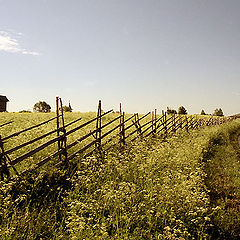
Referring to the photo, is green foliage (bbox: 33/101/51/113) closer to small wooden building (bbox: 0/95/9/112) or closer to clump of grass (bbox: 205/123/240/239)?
small wooden building (bbox: 0/95/9/112)

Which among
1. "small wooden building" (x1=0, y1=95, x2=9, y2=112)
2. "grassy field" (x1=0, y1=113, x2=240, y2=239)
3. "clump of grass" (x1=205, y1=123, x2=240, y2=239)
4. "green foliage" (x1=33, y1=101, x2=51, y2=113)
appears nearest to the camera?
"grassy field" (x1=0, y1=113, x2=240, y2=239)

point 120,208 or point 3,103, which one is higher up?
point 3,103

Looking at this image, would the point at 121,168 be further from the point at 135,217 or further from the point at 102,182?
the point at 135,217

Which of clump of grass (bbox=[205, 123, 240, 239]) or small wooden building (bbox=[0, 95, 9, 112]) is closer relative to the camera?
clump of grass (bbox=[205, 123, 240, 239])

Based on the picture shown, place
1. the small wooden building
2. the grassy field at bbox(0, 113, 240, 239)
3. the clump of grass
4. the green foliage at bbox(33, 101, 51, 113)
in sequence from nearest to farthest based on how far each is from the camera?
the grassy field at bbox(0, 113, 240, 239), the clump of grass, the small wooden building, the green foliage at bbox(33, 101, 51, 113)

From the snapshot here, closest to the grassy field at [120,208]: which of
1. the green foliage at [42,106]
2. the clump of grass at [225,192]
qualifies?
the clump of grass at [225,192]

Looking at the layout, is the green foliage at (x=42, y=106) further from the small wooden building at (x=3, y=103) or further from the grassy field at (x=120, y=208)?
the grassy field at (x=120, y=208)

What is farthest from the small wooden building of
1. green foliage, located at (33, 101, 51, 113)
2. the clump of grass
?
the clump of grass

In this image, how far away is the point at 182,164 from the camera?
24.0 feet

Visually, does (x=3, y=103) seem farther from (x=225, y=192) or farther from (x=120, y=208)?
(x=120, y=208)

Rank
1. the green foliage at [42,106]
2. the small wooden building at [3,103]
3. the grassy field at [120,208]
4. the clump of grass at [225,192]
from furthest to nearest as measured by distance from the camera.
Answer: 1. the green foliage at [42,106]
2. the small wooden building at [3,103]
3. the clump of grass at [225,192]
4. the grassy field at [120,208]

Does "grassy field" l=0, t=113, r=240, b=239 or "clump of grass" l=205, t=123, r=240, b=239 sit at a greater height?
"grassy field" l=0, t=113, r=240, b=239

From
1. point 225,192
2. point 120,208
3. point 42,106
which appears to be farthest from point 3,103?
point 120,208

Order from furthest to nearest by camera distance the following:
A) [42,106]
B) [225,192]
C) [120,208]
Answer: [42,106]
[225,192]
[120,208]
